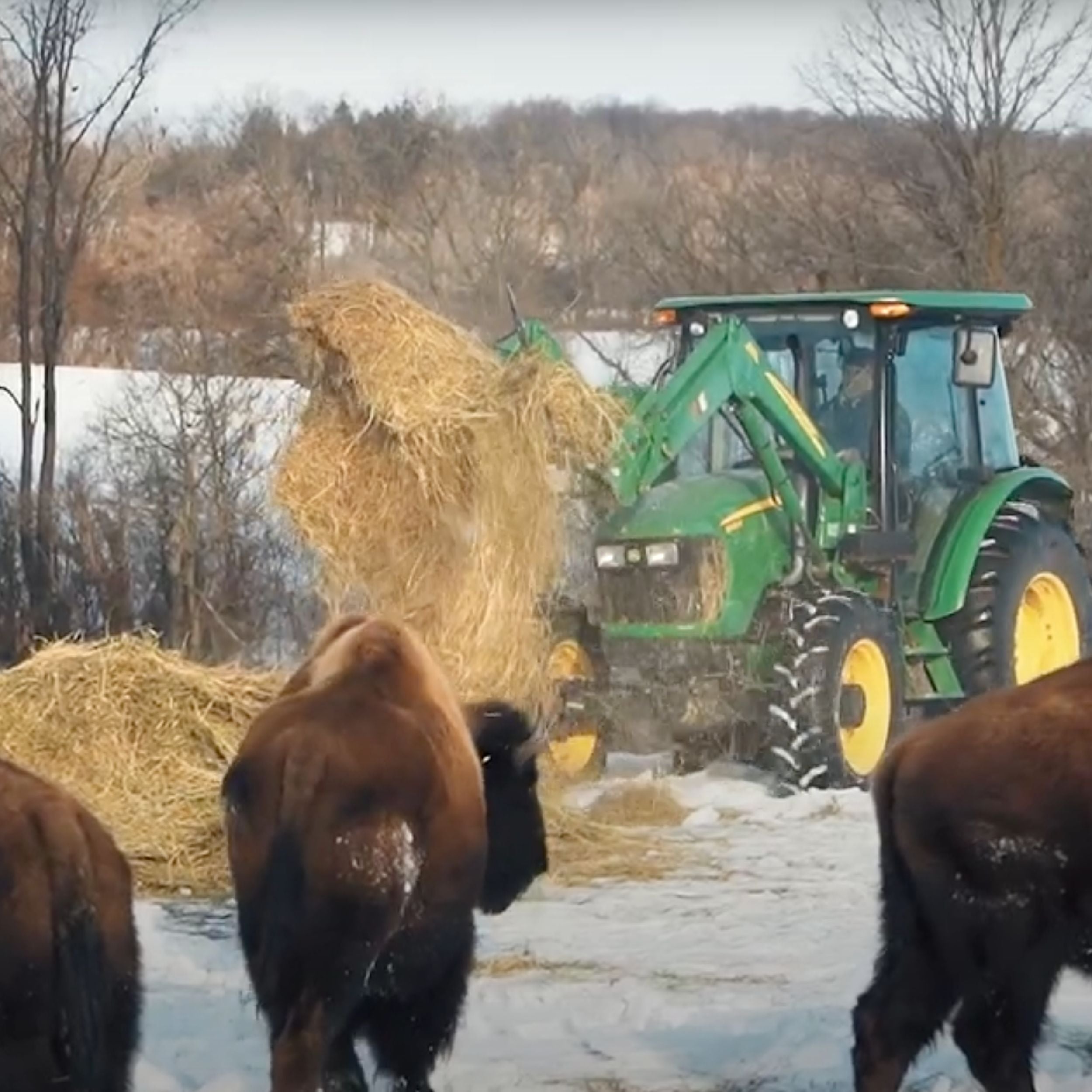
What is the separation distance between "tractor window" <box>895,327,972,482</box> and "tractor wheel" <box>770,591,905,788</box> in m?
1.34

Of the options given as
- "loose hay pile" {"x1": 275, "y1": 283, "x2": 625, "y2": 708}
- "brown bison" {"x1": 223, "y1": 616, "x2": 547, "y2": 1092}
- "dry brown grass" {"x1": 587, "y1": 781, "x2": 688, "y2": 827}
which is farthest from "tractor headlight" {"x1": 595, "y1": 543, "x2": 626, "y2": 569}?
"brown bison" {"x1": 223, "y1": 616, "x2": 547, "y2": 1092}

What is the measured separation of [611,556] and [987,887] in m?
7.72

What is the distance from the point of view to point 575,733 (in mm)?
15133

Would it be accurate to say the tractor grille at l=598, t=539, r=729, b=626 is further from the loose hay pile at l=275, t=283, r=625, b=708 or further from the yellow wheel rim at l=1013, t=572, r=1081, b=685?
the yellow wheel rim at l=1013, t=572, r=1081, b=685

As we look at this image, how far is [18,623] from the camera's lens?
854 inches

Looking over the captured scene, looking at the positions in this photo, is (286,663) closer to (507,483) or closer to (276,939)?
(507,483)

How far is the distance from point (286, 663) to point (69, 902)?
1215 cm

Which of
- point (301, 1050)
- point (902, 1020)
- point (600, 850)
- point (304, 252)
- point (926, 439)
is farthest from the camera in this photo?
point (304, 252)

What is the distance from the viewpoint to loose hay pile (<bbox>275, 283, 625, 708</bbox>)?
13602 millimetres

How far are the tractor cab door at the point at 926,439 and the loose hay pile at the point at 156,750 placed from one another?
3357mm

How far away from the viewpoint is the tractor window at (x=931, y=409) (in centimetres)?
1590

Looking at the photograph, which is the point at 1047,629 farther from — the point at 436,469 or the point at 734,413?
the point at 436,469

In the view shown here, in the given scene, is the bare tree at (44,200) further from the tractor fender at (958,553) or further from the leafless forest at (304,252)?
the tractor fender at (958,553)

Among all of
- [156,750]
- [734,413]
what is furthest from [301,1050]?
[734,413]
